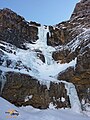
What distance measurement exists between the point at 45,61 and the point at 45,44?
2.86m

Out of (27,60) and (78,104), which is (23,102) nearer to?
(78,104)

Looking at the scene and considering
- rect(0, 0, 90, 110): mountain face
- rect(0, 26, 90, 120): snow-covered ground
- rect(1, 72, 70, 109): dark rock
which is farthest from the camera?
rect(0, 26, 90, 120): snow-covered ground

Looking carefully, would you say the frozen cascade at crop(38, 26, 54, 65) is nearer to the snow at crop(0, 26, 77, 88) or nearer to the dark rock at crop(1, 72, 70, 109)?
the snow at crop(0, 26, 77, 88)

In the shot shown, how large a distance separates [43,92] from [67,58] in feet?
21.5

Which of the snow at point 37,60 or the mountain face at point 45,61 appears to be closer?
the mountain face at point 45,61

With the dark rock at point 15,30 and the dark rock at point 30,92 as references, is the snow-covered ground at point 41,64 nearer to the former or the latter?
the dark rock at point 30,92

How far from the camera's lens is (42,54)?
23.9 m

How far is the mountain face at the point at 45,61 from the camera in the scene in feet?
55.6

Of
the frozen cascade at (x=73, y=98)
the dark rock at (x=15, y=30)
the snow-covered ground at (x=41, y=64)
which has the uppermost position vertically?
the dark rock at (x=15, y=30)

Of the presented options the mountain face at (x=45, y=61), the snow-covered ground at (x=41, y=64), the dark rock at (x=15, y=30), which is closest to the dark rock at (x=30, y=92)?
the mountain face at (x=45, y=61)

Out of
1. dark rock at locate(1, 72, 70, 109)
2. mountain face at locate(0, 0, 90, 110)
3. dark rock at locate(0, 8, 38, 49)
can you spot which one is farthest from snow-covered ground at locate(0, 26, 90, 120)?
dark rock at locate(0, 8, 38, 49)

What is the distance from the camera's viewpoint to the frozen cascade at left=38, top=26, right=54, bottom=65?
939 inches

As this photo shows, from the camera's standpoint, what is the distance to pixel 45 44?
84.6 feet

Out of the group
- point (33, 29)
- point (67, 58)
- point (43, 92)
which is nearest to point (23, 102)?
point (43, 92)
